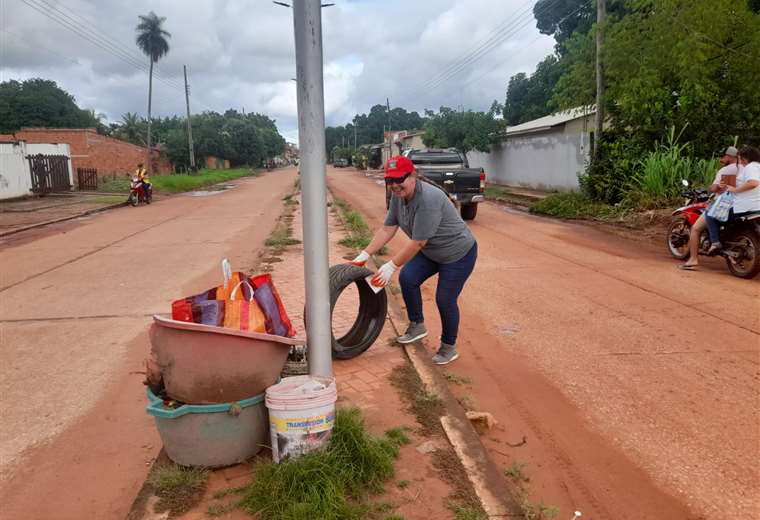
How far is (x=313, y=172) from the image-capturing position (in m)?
3.05

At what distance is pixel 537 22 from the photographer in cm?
4144

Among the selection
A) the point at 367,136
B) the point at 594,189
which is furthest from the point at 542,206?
the point at 367,136

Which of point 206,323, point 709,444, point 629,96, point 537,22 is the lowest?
point 709,444

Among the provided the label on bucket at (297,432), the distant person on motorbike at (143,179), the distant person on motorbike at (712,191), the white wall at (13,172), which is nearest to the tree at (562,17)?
the distant person on motorbike at (143,179)

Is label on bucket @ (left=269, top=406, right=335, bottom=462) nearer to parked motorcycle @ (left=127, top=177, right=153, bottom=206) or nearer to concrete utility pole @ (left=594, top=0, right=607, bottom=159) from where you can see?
concrete utility pole @ (left=594, top=0, right=607, bottom=159)

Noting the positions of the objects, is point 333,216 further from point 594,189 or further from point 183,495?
point 183,495

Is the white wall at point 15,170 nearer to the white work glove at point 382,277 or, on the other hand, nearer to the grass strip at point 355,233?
the grass strip at point 355,233

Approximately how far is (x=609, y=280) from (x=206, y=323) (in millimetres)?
6113

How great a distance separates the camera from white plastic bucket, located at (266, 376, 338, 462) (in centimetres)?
288

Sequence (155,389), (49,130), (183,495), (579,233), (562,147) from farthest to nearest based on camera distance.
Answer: (49,130) < (562,147) < (579,233) < (155,389) < (183,495)

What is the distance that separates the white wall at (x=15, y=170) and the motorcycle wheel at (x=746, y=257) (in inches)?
933

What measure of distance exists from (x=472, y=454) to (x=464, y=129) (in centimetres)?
2796

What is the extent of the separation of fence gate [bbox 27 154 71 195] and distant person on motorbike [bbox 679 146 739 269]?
81.4 ft

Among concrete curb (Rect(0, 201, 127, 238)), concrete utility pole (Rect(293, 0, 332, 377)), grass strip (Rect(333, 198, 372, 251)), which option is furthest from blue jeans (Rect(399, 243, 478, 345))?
concrete curb (Rect(0, 201, 127, 238))
